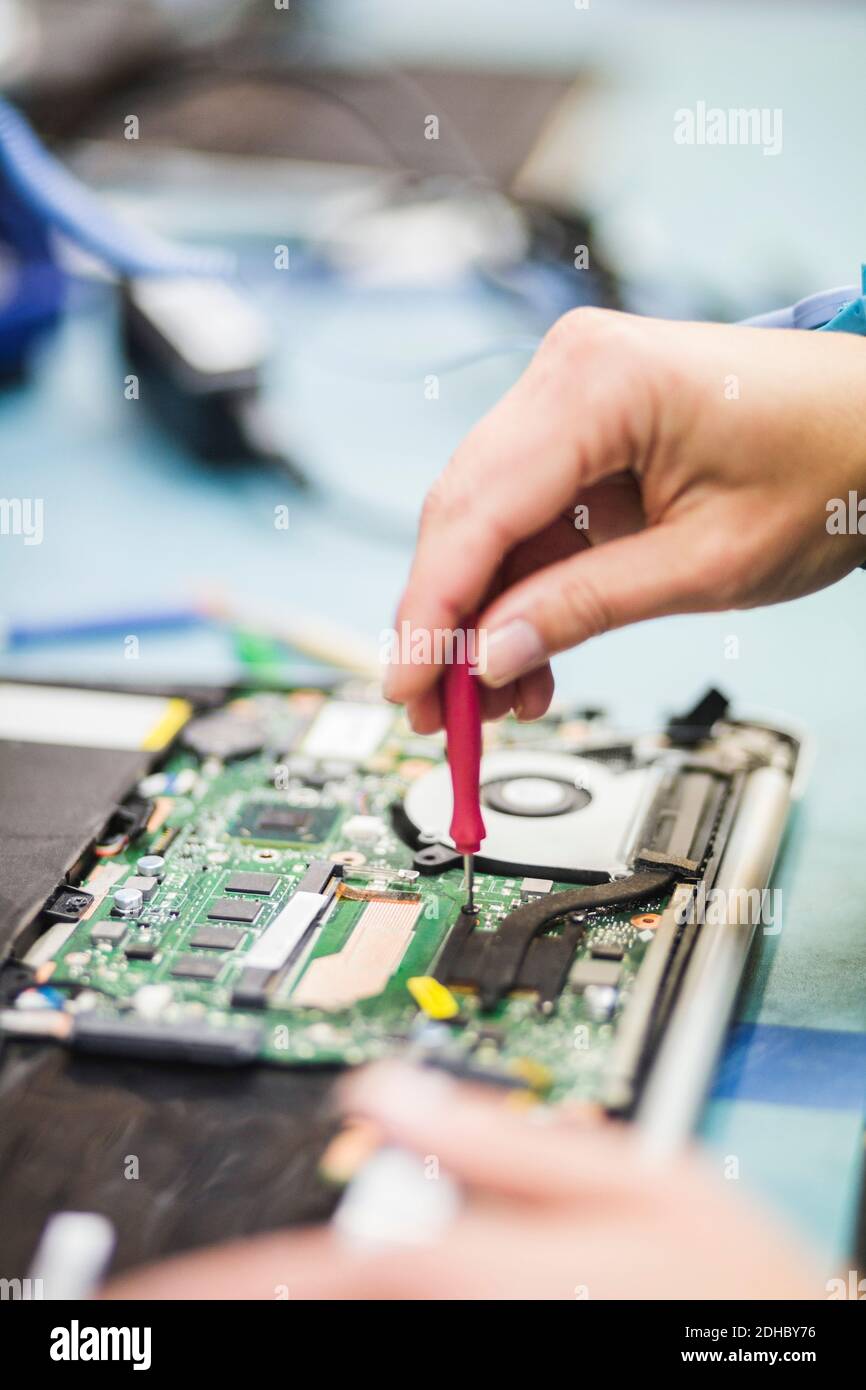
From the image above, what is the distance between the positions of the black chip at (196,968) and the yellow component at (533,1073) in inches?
15.6

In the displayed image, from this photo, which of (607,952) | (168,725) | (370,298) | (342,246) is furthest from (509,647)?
(342,246)

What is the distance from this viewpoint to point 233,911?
6.04 feet

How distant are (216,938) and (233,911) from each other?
0.06 metres

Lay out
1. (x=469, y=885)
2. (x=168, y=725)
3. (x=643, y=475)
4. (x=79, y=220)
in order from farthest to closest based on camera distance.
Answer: (x=79, y=220)
(x=168, y=725)
(x=469, y=885)
(x=643, y=475)

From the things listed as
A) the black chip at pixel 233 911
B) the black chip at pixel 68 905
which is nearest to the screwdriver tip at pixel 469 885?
the black chip at pixel 233 911

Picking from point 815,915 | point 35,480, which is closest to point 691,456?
point 815,915

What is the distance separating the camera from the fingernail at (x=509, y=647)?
168cm

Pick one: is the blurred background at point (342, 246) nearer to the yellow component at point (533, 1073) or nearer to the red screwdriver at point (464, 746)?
the red screwdriver at point (464, 746)

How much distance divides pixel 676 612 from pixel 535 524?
0.22 meters

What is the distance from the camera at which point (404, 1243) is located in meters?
1.35

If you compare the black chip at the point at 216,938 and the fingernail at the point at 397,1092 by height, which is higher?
the black chip at the point at 216,938

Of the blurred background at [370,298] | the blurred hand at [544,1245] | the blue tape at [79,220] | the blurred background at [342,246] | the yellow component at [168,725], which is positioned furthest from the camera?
the blue tape at [79,220]

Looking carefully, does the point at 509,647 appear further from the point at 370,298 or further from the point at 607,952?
the point at 370,298

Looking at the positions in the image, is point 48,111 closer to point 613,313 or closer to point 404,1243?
point 613,313
